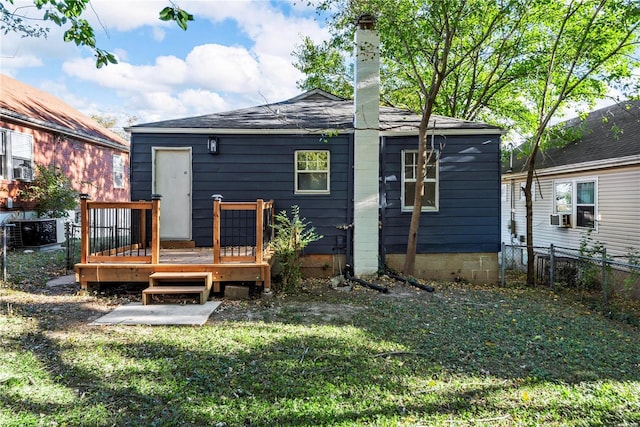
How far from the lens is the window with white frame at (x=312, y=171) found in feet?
26.3

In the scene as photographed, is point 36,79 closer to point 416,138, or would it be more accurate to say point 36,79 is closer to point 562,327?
point 416,138

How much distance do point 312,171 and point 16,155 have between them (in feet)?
26.7

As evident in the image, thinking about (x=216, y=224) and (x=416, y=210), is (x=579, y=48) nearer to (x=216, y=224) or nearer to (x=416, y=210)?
(x=416, y=210)

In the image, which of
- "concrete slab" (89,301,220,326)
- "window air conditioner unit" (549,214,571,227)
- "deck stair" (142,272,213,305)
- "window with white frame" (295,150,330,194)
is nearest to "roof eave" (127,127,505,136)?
"window with white frame" (295,150,330,194)

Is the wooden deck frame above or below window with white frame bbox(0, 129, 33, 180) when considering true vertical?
below

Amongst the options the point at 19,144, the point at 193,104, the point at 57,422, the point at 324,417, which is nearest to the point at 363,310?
the point at 324,417

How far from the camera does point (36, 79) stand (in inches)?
549

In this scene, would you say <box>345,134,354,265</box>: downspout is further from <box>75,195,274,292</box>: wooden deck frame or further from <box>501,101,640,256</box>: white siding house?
<box>501,101,640,256</box>: white siding house

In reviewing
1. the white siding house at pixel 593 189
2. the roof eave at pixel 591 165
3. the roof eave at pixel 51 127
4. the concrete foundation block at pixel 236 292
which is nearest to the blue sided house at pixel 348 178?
the concrete foundation block at pixel 236 292

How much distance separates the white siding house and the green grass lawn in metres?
5.71

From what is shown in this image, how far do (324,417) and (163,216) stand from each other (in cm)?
629

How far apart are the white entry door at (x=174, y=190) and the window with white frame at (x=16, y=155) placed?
5.04m

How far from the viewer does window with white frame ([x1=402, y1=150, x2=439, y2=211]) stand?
8.20m

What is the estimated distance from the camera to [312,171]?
26.3ft
